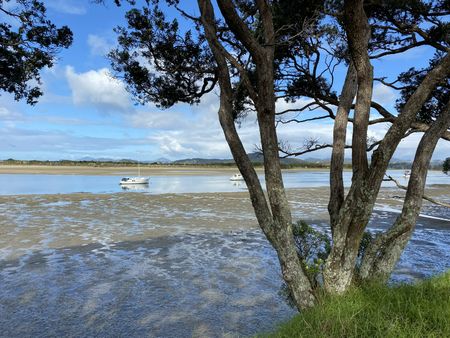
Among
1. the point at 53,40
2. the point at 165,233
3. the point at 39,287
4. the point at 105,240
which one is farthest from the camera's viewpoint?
the point at 165,233

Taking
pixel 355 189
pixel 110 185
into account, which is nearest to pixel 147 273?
pixel 355 189

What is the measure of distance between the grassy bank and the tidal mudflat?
1.80 meters

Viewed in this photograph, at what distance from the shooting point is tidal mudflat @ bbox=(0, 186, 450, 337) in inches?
272

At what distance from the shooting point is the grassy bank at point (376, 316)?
3994 mm

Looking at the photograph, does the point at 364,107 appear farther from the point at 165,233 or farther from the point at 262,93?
the point at 165,233

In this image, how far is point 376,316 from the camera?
427 centimetres

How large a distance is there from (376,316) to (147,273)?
21.9ft

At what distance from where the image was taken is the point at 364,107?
4910 millimetres

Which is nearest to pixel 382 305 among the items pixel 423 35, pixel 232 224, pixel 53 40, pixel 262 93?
pixel 262 93

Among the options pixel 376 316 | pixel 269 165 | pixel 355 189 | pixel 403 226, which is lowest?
pixel 376 316

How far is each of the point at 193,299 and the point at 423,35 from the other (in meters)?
7.62

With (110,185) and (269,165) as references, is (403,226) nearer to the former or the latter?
(269,165)

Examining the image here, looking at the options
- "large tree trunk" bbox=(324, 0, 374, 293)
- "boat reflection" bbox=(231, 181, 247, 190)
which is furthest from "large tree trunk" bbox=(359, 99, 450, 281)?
"boat reflection" bbox=(231, 181, 247, 190)

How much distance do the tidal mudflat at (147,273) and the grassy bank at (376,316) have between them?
5.89 feet
